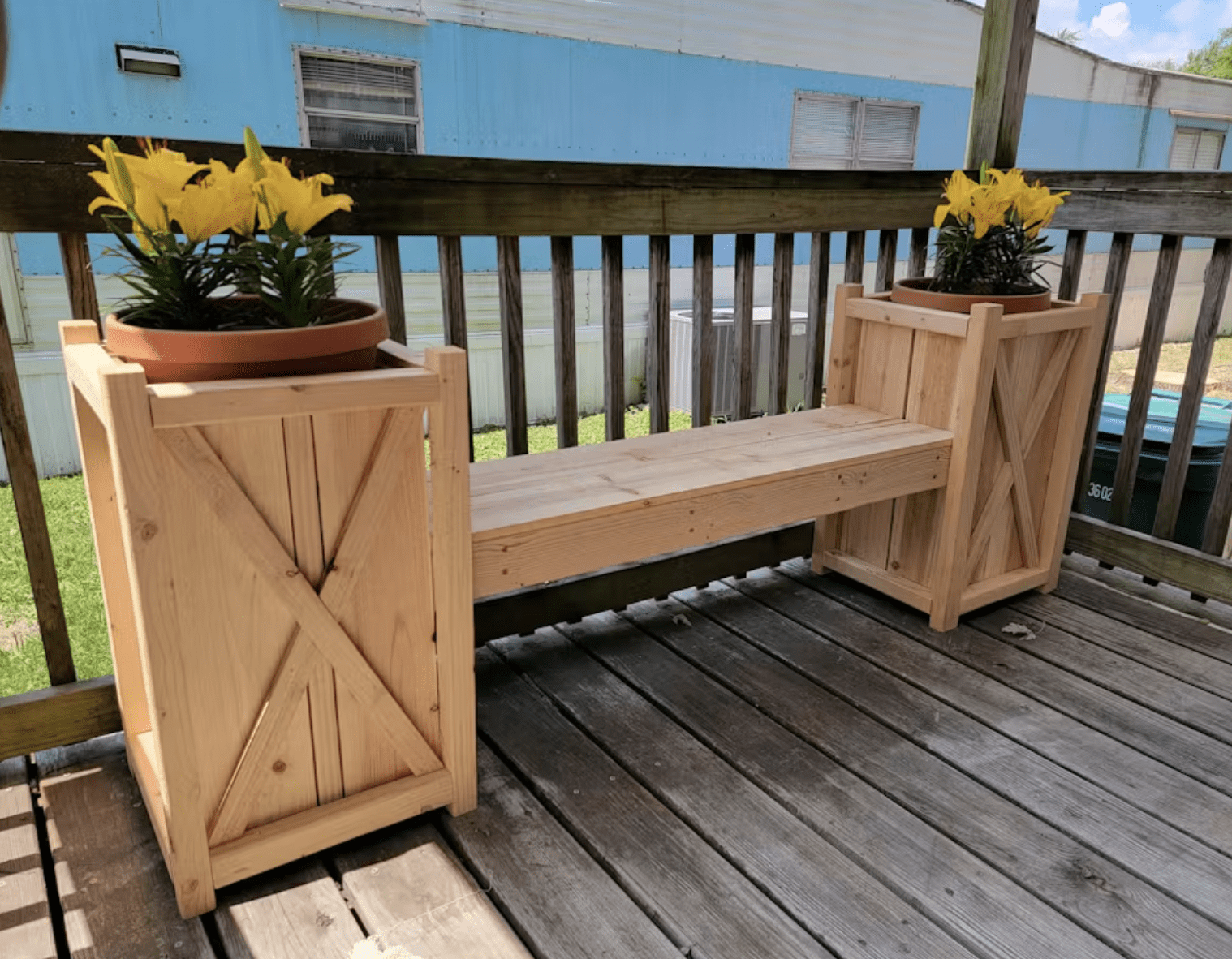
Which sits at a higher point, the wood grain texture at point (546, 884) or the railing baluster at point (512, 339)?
the railing baluster at point (512, 339)

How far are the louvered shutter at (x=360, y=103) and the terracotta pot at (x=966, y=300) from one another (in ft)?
10.2

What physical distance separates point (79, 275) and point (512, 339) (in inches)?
36.4

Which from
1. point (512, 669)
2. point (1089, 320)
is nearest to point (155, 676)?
point (512, 669)

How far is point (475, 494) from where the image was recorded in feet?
6.20

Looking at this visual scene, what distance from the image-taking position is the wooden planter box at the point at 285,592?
1352mm

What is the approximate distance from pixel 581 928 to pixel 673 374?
5.32m

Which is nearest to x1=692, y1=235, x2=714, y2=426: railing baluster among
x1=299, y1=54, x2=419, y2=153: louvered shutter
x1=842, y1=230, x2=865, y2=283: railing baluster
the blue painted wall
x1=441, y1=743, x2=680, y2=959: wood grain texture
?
x1=842, y1=230, x2=865, y2=283: railing baluster

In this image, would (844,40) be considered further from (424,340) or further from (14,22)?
(14,22)

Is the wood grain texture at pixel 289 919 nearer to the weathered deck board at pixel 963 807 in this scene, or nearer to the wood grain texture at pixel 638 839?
the wood grain texture at pixel 638 839

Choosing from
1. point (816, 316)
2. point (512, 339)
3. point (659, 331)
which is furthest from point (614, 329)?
point (816, 316)

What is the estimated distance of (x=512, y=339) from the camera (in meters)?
A: 2.25

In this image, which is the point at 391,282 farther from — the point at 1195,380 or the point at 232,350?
the point at 1195,380

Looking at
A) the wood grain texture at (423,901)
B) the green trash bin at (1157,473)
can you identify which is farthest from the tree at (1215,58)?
the wood grain texture at (423,901)

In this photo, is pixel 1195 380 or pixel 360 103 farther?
pixel 360 103
